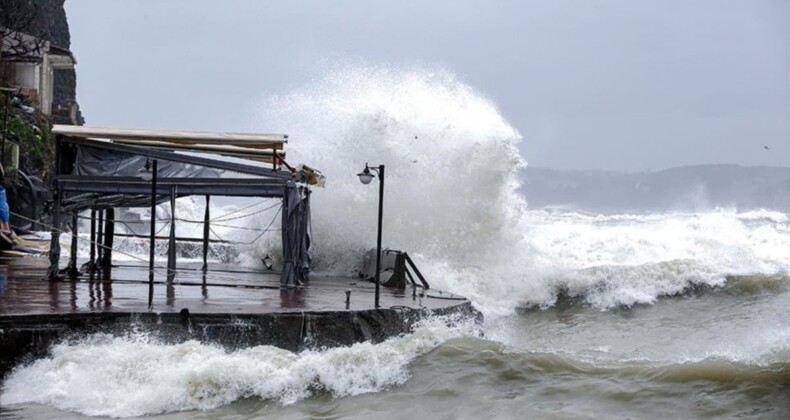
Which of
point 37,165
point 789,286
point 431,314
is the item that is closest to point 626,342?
point 431,314

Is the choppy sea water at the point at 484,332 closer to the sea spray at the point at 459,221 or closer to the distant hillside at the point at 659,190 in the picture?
the sea spray at the point at 459,221

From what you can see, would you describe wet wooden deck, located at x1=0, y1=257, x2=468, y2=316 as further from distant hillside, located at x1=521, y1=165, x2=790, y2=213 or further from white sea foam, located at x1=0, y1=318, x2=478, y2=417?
distant hillside, located at x1=521, y1=165, x2=790, y2=213

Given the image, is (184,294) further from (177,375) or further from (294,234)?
(177,375)

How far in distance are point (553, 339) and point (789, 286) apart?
7954 mm

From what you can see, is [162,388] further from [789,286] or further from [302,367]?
[789,286]

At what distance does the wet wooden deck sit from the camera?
12102 mm

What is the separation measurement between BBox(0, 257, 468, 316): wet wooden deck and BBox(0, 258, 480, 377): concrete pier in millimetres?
14

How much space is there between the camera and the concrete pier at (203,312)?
36.0 feet

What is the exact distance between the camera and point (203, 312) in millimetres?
11875

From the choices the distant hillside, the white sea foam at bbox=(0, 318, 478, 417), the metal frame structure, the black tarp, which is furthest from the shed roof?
the distant hillside

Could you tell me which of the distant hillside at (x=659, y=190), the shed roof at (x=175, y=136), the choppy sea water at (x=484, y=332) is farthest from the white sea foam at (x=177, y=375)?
the distant hillside at (x=659, y=190)

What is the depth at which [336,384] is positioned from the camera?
36.4ft

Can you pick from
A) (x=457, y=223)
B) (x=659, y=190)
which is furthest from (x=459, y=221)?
(x=659, y=190)

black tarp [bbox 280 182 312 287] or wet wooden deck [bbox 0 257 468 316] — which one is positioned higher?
black tarp [bbox 280 182 312 287]
